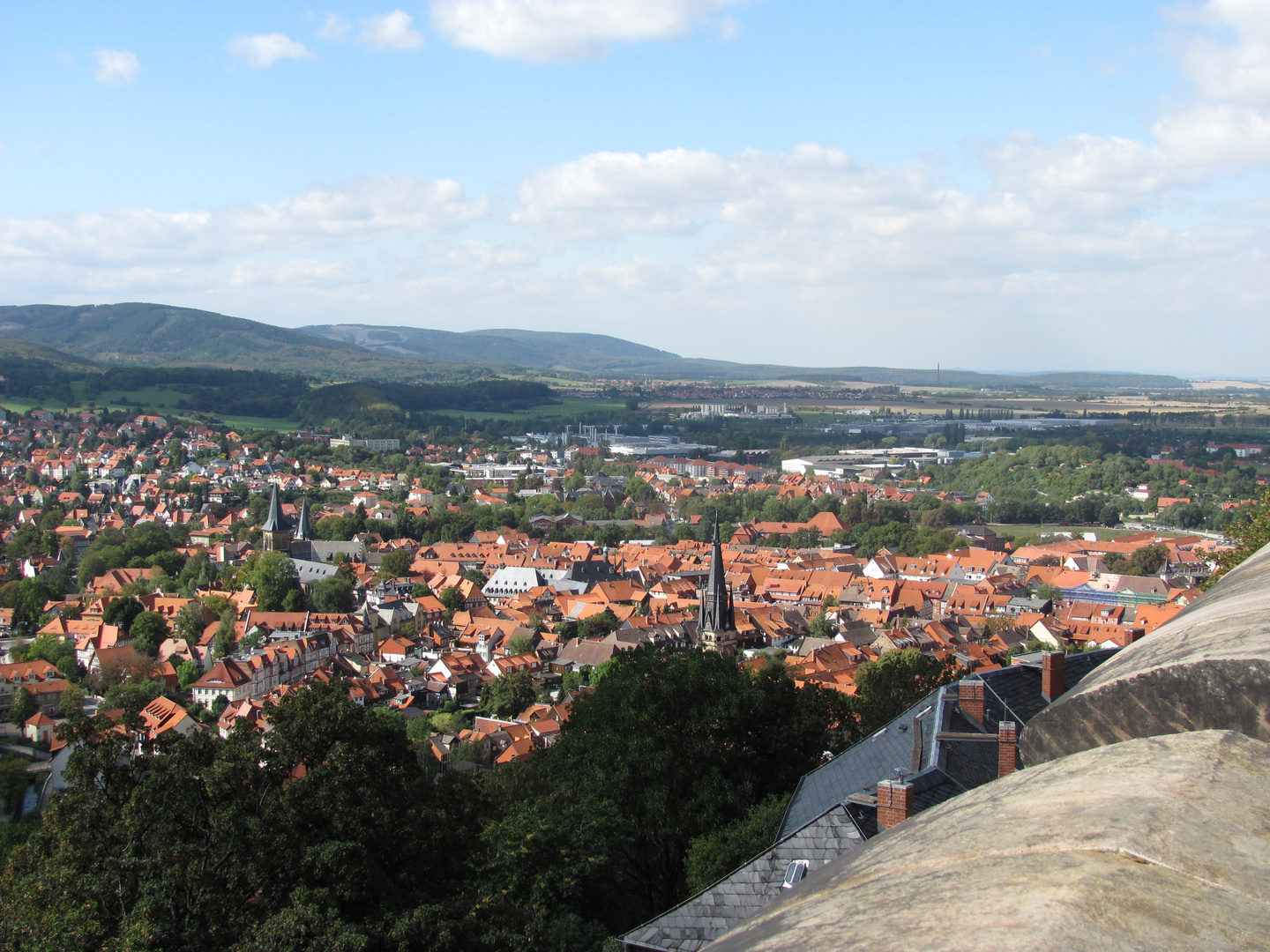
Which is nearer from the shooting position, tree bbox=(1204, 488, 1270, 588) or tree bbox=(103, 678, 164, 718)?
tree bbox=(1204, 488, 1270, 588)

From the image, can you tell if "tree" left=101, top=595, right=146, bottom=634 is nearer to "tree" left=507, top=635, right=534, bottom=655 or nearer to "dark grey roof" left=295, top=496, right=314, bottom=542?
"tree" left=507, top=635, right=534, bottom=655

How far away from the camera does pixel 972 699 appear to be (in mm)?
11000

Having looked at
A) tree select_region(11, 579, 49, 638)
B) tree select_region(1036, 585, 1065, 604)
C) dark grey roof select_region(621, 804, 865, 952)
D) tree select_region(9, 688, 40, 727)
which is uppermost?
dark grey roof select_region(621, 804, 865, 952)

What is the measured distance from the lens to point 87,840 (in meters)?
8.73

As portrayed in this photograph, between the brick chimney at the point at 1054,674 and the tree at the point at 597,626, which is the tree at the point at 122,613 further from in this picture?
the brick chimney at the point at 1054,674

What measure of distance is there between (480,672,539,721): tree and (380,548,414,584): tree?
79.8 ft

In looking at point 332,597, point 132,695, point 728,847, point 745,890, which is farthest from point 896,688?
point 332,597

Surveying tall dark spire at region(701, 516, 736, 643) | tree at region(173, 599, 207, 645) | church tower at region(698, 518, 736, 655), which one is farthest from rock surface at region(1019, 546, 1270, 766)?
tree at region(173, 599, 207, 645)

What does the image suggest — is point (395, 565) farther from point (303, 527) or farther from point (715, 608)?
point (715, 608)

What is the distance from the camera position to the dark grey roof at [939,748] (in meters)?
9.83

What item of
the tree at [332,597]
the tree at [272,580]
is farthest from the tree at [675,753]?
the tree at [272,580]

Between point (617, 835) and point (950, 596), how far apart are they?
42064 millimetres

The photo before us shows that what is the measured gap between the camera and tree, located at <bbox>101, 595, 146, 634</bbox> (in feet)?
150

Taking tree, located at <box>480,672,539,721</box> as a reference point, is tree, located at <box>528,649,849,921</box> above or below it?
above
